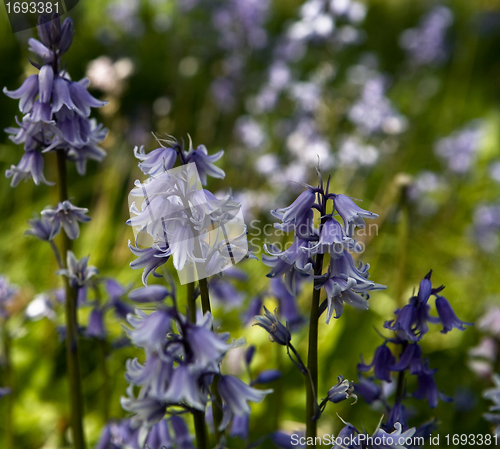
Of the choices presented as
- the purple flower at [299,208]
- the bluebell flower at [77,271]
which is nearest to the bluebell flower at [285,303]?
the bluebell flower at [77,271]

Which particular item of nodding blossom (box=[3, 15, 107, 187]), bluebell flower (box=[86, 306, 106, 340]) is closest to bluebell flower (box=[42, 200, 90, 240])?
nodding blossom (box=[3, 15, 107, 187])

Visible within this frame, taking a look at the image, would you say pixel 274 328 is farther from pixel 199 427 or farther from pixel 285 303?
pixel 285 303

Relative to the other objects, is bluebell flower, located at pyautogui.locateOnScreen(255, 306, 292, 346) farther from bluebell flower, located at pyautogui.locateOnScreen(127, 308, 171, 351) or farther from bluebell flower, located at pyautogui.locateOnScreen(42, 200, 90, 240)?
bluebell flower, located at pyautogui.locateOnScreen(42, 200, 90, 240)

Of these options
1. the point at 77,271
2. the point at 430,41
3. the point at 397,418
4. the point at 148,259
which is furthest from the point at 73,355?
the point at 430,41

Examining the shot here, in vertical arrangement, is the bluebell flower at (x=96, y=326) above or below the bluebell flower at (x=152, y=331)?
above

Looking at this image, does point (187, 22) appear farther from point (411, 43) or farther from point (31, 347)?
point (31, 347)

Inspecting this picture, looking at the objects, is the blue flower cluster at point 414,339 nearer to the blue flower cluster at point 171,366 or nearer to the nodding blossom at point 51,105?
the blue flower cluster at point 171,366

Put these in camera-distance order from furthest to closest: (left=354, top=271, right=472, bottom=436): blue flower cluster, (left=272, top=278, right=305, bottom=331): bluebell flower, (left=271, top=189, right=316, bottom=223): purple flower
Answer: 1. (left=272, top=278, right=305, bottom=331): bluebell flower
2. (left=354, top=271, right=472, bottom=436): blue flower cluster
3. (left=271, top=189, right=316, bottom=223): purple flower
